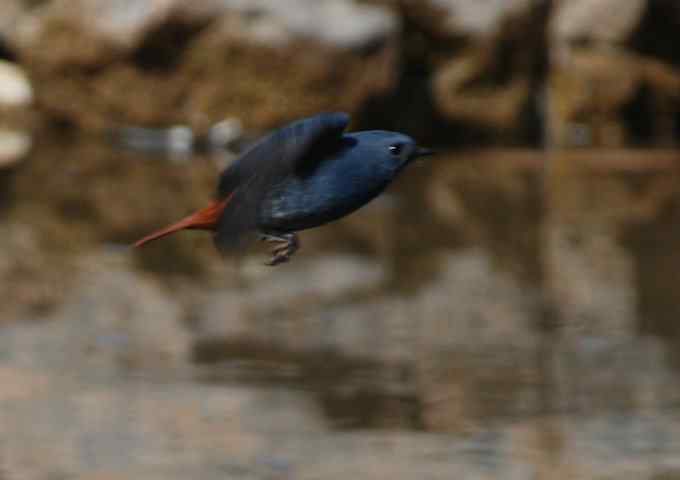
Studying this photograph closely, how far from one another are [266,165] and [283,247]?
0.20 m

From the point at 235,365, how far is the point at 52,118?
943 centimetres

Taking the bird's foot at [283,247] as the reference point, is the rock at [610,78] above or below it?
below

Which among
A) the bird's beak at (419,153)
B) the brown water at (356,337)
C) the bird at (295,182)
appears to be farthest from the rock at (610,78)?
the bird at (295,182)

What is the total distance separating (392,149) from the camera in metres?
1.93

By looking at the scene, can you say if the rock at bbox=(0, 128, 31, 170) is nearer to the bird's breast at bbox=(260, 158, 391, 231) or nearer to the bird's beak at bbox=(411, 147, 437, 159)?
the bird's beak at bbox=(411, 147, 437, 159)

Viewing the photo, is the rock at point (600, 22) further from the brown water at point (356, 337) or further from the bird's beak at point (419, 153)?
the bird's beak at point (419, 153)

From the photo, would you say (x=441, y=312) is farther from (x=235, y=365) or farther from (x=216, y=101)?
(x=216, y=101)

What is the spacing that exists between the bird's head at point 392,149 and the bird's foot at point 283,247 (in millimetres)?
139

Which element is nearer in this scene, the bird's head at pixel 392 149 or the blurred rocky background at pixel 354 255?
the bird's head at pixel 392 149

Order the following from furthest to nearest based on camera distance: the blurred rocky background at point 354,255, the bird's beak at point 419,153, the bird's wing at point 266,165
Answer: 1. the blurred rocky background at point 354,255
2. the bird's beak at point 419,153
3. the bird's wing at point 266,165

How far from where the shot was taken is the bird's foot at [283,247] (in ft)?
6.46

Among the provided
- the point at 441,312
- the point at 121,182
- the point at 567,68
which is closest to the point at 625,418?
the point at 441,312

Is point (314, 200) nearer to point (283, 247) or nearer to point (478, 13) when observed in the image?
point (283, 247)

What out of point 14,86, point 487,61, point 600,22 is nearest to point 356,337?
point 487,61
